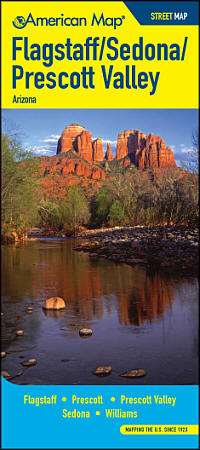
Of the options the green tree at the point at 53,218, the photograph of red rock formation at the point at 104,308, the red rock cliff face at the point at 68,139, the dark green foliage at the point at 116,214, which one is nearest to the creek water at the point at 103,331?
the photograph of red rock formation at the point at 104,308

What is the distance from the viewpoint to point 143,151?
82.1 m

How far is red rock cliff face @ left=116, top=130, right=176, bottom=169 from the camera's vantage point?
265 feet

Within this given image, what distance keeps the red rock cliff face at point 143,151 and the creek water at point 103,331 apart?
69319mm

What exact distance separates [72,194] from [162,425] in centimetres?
3789

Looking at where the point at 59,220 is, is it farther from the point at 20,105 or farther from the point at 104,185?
the point at 20,105

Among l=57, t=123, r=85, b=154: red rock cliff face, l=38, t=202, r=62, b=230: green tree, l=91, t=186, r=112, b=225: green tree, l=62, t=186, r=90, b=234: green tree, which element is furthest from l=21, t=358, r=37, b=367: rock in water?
l=57, t=123, r=85, b=154: red rock cliff face

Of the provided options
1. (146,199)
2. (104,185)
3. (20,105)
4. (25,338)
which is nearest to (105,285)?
(25,338)

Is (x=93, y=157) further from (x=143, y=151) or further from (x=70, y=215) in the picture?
(x=70, y=215)

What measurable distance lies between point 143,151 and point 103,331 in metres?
79.4

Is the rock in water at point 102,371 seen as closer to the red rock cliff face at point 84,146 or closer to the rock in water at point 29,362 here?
the rock in water at point 29,362

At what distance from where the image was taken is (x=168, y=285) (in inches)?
336

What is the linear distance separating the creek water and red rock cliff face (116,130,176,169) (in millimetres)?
69319

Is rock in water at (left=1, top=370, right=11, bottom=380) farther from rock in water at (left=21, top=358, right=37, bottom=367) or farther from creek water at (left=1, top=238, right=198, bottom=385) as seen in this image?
rock in water at (left=21, top=358, right=37, bottom=367)

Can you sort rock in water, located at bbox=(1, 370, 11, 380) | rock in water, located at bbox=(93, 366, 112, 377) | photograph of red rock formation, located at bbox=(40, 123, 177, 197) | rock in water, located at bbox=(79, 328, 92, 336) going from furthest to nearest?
photograph of red rock formation, located at bbox=(40, 123, 177, 197), rock in water, located at bbox=(79, 328, 92, 336), rock in water, located at bbox=(93, 366, 112, 377), rock in water, located at bbox=(1, 370, 11, 380)
